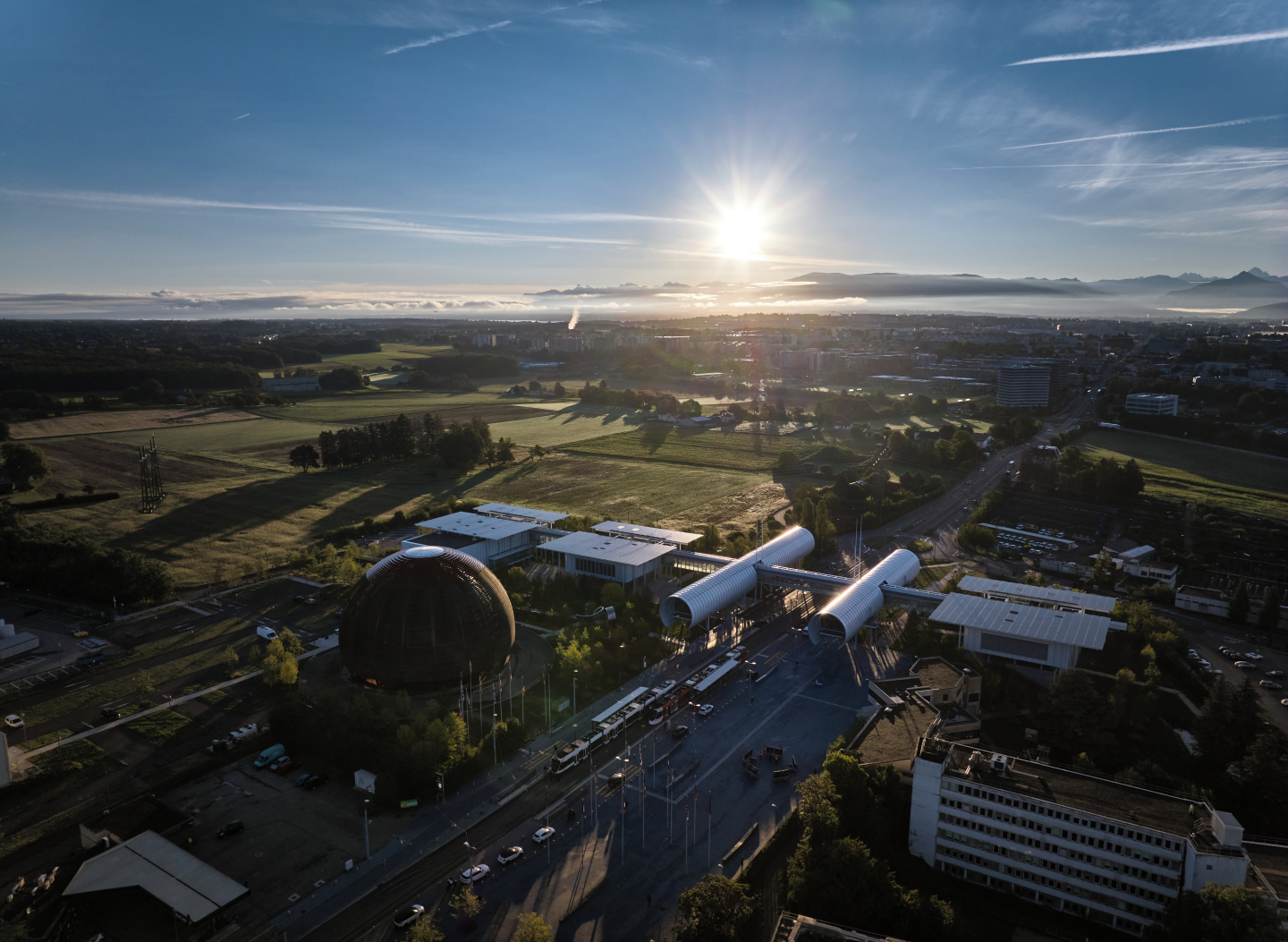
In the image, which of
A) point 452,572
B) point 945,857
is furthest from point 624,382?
point 945,857

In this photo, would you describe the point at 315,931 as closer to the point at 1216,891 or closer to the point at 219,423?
the point at 1216,891

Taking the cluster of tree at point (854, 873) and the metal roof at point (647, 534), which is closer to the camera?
the cluster of tree at point (854, 873)

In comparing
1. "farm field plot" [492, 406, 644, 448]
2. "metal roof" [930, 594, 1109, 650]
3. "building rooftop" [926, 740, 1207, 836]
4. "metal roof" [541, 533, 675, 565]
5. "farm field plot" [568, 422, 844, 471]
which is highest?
"building rooftop" [926, 740, 1207, 836]

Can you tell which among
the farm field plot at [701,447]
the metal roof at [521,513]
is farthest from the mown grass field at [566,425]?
the metal roof at [521,513]

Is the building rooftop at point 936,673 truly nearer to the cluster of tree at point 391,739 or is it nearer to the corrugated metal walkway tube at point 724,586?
the corrugated metal walkway tube at point 724,586

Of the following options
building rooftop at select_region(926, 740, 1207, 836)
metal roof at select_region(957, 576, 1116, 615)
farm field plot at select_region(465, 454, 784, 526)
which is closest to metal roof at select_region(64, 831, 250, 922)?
building rooftop at select_region(926, 740, 1207, 836)

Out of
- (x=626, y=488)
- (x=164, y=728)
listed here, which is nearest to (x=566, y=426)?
(x=626, y=488)

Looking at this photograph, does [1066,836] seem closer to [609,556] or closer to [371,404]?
[609,556]

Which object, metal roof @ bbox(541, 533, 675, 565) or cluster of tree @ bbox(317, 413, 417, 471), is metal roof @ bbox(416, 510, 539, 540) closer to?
metal roof @ bbox(541, 533, 675, 565)
